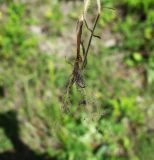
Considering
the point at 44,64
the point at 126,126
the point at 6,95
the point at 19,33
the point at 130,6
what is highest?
the point at 130,6

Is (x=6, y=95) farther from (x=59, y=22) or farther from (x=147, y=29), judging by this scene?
(x=147, y=29)

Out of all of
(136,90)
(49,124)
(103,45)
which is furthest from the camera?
(103,45)

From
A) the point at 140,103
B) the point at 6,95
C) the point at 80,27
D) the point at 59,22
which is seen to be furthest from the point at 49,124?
the point at 80,27

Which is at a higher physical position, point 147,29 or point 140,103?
point 147,29

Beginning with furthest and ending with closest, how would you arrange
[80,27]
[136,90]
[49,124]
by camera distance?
[136,90], [49,124], [80,27]

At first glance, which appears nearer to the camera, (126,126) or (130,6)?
(126,126)

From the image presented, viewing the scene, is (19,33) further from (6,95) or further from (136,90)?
(136,90)
